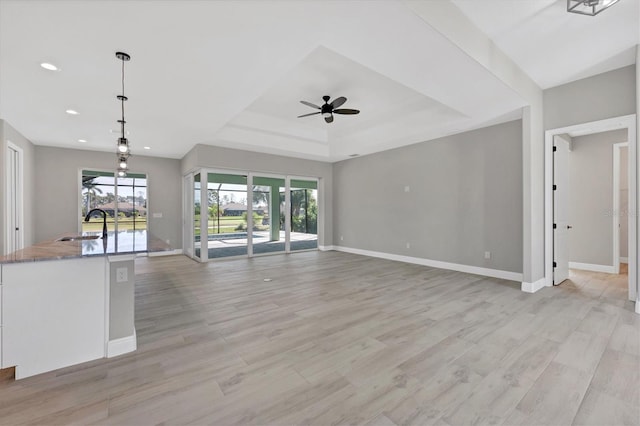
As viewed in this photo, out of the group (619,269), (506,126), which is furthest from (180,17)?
(619,269)

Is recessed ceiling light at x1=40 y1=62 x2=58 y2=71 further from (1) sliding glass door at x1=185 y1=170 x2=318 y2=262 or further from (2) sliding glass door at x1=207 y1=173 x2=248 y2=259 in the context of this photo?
(2) sliding glass door at x1=207 y1=173 x2=248 y2=259

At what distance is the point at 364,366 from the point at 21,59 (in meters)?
4.53

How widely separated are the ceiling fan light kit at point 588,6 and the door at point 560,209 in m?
2.28

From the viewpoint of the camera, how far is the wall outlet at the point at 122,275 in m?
2.40

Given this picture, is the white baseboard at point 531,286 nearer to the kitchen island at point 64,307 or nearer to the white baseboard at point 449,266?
the white baseboard at point 449,266

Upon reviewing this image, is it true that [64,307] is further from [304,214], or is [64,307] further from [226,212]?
[304,214]

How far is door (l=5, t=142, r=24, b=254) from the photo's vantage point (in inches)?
201

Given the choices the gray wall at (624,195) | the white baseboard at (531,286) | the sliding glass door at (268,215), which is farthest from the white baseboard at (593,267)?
the sliding glass door at (268,215)

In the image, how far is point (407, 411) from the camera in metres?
1.71

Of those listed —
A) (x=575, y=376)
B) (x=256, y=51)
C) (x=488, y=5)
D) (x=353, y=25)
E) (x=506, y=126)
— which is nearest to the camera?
(x=575, y=376)

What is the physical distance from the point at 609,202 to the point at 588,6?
4.33m

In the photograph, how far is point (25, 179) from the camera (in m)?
5.87

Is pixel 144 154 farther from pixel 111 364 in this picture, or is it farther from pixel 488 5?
pixel 488 5

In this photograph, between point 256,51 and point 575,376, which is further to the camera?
point 256,51
